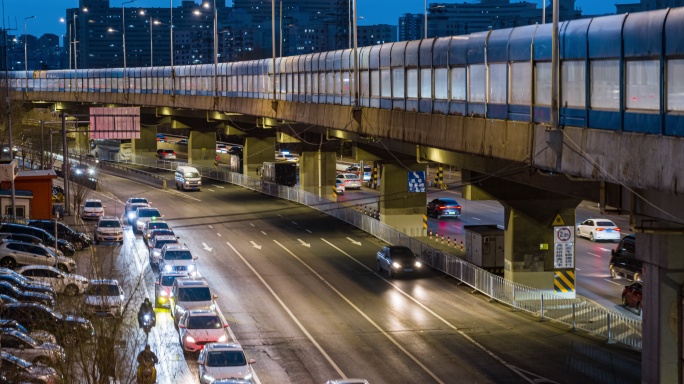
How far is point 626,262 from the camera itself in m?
45.8

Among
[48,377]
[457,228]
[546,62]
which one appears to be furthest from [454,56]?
Result: [457,228]

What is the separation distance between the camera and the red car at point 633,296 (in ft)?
129

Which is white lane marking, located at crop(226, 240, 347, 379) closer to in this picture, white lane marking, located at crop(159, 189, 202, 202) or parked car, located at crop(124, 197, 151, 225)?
parked car, located at crop(124, 197, 151, 225)

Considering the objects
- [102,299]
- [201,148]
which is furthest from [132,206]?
[102,299]

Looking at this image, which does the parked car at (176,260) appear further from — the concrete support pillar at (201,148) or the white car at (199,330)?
the concrete support pillar at (201,148)

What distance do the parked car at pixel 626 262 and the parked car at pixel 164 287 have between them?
17.6 m

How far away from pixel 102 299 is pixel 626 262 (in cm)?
2709

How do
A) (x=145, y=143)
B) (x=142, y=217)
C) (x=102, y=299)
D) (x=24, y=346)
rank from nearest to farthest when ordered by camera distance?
1. (x=102, y=299)
2. (x=24, y=346)
3. (x=142, y=217)
4. (x=145, y=143)

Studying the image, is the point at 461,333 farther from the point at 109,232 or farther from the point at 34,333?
the point at 109,232

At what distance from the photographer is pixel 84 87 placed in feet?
398

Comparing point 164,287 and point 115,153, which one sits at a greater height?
point 115,153

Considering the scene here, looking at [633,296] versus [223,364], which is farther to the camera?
[633,296]

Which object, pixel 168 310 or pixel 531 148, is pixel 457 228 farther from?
pixel 531 148

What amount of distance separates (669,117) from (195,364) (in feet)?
50.7
